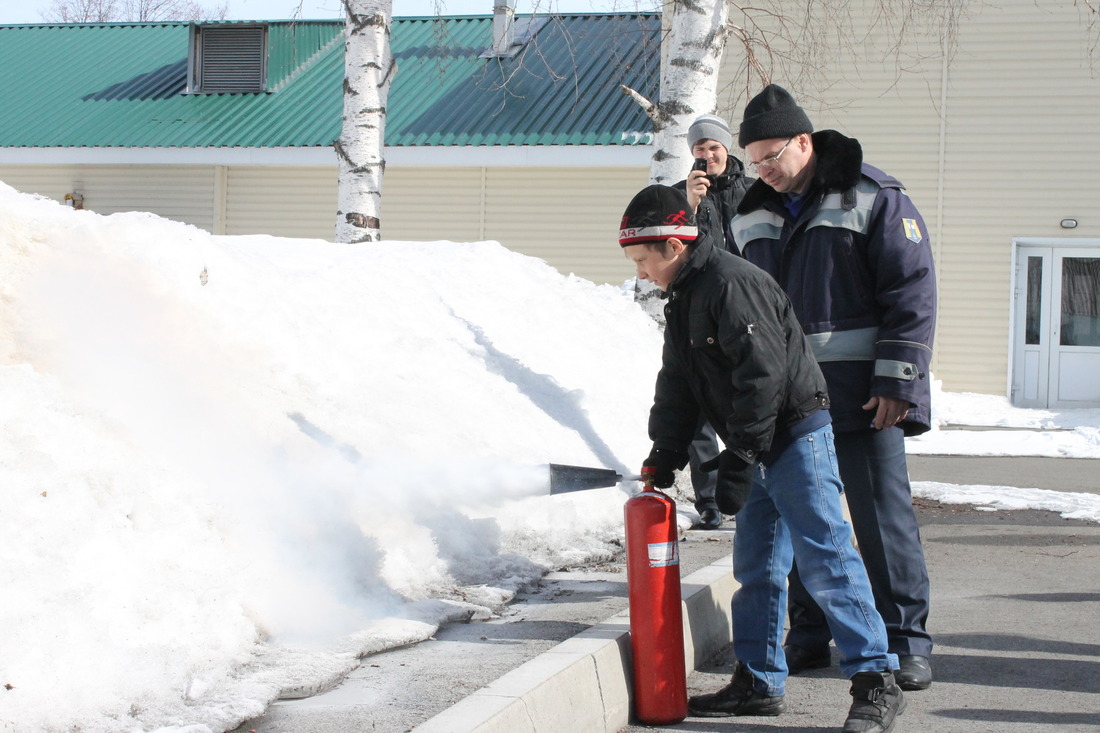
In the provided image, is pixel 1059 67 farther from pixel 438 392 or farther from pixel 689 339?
pixel 689 339

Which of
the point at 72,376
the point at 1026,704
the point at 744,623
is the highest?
the point at 72,376

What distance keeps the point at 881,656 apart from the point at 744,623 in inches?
18.9

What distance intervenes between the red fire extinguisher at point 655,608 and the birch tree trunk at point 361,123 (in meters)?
8.13

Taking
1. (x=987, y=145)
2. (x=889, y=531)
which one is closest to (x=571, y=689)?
(x=889, y=531)

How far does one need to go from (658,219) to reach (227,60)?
18475mm

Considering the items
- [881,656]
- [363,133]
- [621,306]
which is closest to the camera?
[881,656]

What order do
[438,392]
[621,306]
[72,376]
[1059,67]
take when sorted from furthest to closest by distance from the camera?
[1059,67] < [621,306] < [438,392] < [72,376]

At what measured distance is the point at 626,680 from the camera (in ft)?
13.2

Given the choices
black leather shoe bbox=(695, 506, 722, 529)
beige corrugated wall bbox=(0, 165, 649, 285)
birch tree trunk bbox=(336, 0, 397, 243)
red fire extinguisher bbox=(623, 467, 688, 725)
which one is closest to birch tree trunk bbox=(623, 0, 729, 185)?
black leather shoe bbox=(695, 506, 722, 529)

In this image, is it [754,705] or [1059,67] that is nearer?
[754,705]

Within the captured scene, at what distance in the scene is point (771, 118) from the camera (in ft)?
13.8

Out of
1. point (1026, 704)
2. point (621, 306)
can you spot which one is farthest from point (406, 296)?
point (1026, 704)

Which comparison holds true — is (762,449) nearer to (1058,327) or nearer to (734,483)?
(734,483)

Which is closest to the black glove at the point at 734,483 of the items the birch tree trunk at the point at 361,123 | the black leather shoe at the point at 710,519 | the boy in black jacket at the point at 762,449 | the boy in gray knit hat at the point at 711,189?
the boy in black jacket at the point at 762,449
